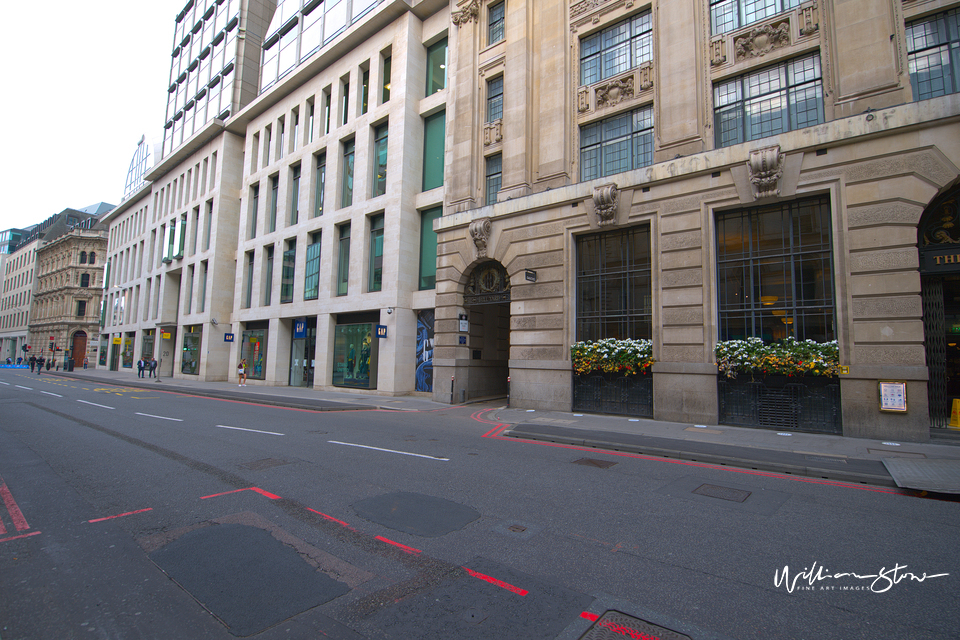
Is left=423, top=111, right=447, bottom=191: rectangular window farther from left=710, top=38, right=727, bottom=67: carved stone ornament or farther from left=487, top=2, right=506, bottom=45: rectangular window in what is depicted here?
left=710, top=38, right=727, bottom=67: carved stone ornament

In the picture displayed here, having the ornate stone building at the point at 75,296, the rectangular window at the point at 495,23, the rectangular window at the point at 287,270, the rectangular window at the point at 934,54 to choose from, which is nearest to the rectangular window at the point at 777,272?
the rectangular window at the point at 934,54

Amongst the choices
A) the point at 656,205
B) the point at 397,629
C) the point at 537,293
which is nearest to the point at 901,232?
the point at 656,205

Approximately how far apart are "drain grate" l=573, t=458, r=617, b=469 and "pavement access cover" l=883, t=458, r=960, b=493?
4.18 metres

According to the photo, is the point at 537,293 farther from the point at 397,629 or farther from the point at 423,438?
the point at 397,629

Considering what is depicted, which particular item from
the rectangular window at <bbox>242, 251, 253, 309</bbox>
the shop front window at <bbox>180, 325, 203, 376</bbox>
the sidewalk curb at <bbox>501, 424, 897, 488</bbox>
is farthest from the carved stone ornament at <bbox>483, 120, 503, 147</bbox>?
the shop front window at <bbox>180, 325, 203, 376</bbox>

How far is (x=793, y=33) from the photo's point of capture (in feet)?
44.2

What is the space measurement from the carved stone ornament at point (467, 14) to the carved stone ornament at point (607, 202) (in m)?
12.0

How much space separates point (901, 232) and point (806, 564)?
11.1 m

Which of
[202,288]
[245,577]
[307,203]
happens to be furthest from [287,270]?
[245,577]

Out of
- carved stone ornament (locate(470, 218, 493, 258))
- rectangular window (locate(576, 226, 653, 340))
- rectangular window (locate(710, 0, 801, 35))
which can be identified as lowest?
rectangular window (locate(576, 226, 653, 340))

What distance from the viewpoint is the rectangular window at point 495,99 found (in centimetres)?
2053

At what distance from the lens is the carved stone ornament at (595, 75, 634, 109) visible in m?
16.5

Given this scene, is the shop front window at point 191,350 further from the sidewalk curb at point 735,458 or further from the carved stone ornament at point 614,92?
the sidewalk curb at point 735,458

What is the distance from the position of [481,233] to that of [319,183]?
55.1 feet
